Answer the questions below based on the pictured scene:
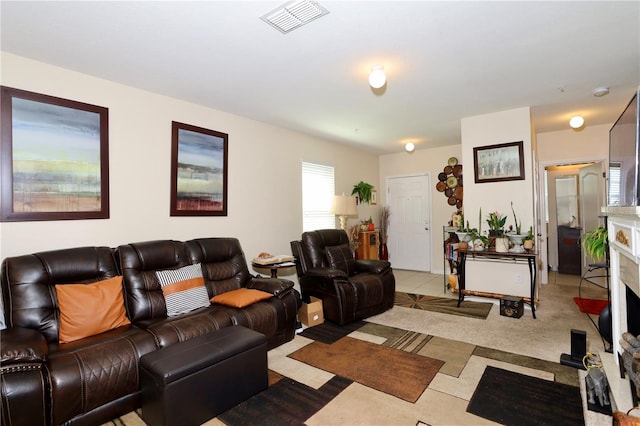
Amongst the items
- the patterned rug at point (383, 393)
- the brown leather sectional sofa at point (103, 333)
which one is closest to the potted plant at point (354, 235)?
the brown leather sectional sofa at point (103, 333)

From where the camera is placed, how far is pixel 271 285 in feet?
10.2

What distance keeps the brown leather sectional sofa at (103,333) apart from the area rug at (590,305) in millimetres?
3559

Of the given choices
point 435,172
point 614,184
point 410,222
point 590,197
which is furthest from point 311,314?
point 590,197

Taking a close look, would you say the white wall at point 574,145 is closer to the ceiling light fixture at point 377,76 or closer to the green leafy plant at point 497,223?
the green leafy plant at point 497,223

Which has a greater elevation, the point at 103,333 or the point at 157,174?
the point at 157,174

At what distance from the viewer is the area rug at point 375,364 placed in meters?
2.28

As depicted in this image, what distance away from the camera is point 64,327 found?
2.16 meters

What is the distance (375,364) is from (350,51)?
2522 millimetres

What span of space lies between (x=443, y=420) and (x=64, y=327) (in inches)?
99.9

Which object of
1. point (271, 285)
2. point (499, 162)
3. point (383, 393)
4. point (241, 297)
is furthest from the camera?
point (499, 162)

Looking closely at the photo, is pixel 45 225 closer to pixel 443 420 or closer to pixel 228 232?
pixel 228 232

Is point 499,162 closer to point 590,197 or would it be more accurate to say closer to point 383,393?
point 590,197

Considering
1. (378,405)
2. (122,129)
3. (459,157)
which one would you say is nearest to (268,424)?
(378,405)

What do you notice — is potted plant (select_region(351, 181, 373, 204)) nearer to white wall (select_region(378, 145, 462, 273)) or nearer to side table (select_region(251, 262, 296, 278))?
white wall (select_region(378, 145, 462, 273))
